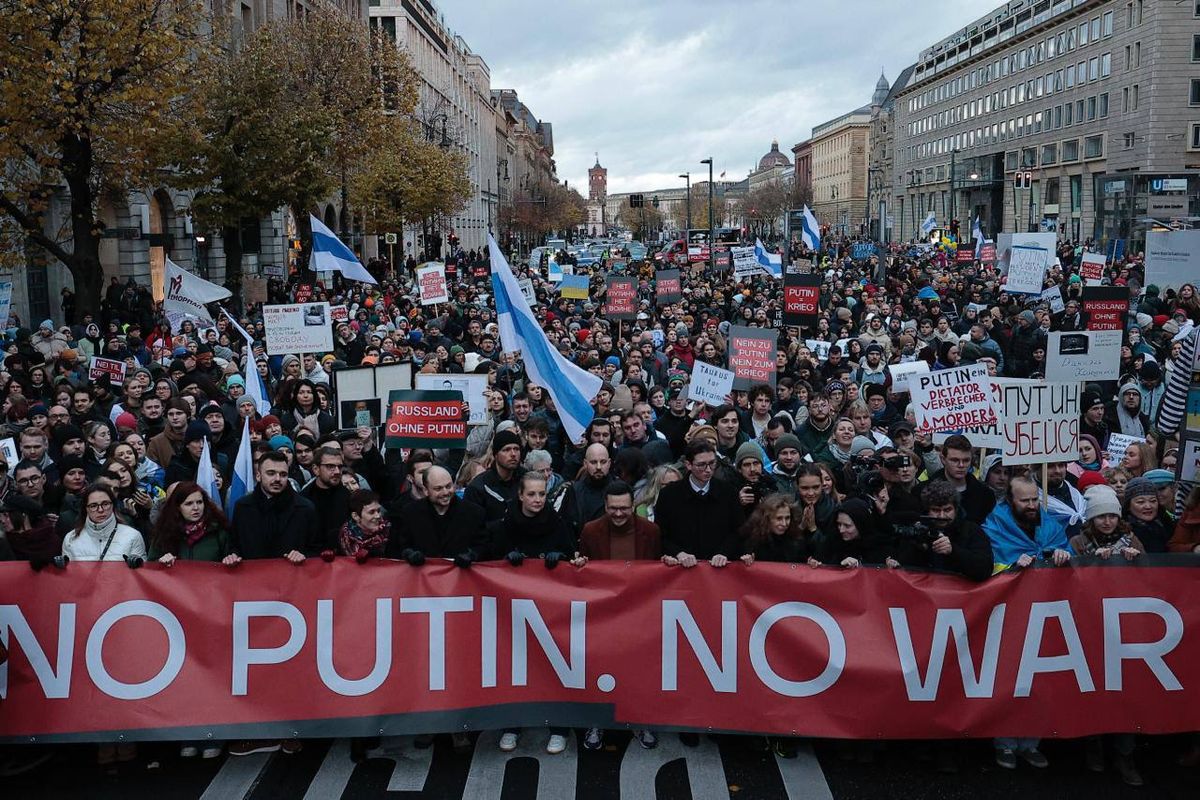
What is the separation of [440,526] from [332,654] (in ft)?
3.17

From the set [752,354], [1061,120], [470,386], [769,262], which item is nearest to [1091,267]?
[769,262]

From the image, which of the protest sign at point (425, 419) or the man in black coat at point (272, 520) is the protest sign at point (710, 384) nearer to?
the protest sign at point (425, 419)

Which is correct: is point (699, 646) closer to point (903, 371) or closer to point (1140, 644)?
point (1140, 644)

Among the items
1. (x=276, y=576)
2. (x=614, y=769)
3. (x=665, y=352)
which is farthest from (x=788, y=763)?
(x=665, y=352)

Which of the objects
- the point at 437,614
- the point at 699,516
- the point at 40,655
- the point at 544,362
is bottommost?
the point at 40,655

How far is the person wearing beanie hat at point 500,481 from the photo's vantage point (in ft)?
26.1

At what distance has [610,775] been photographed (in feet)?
21.7

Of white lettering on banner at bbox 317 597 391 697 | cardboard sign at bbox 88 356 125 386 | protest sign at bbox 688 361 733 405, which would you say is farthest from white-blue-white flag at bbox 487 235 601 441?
cardboard sign at bbox 88 356 125 386

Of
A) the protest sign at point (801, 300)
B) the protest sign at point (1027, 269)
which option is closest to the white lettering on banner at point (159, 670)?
the protest sign at point (801, 300)

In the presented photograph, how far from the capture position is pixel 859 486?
7.85 meters

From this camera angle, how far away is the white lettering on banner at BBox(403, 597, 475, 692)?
22.0 ft

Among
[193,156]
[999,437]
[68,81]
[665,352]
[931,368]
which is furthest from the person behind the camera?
[193,156]

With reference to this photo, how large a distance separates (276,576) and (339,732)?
3.02 ft

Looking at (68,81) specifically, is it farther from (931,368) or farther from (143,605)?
(143,605)
